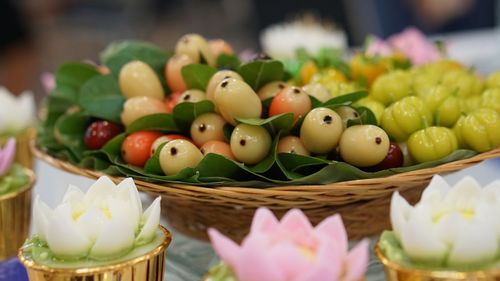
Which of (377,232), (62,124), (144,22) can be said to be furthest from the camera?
(144,22)

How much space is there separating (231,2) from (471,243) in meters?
4.78

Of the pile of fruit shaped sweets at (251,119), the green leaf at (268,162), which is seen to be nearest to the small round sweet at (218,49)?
the pile of fruit shaped sweets at (251,119)

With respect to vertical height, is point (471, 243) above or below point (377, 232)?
above

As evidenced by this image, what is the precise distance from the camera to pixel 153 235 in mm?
776

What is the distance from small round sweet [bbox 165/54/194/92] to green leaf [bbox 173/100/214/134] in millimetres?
127

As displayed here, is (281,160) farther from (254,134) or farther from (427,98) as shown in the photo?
(427,98)

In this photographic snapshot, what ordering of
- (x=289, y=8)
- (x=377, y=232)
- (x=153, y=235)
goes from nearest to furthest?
1. (x=153, y=235)
2. (x=377, y=232)
3. (x=289, y=8)

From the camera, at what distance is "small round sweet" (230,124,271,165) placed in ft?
3.01

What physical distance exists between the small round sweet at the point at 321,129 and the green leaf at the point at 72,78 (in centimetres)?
52

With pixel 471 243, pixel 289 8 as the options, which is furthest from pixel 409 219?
pixel 289 8

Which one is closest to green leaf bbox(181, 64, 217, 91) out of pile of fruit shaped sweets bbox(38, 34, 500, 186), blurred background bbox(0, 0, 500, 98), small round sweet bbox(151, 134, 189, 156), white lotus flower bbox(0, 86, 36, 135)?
pile of fruit shaped sweets bbox(38, 34, 500, 186)

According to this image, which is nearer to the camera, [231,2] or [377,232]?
[377,232]

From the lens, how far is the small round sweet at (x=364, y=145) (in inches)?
35.3

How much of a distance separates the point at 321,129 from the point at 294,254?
1.03ft
